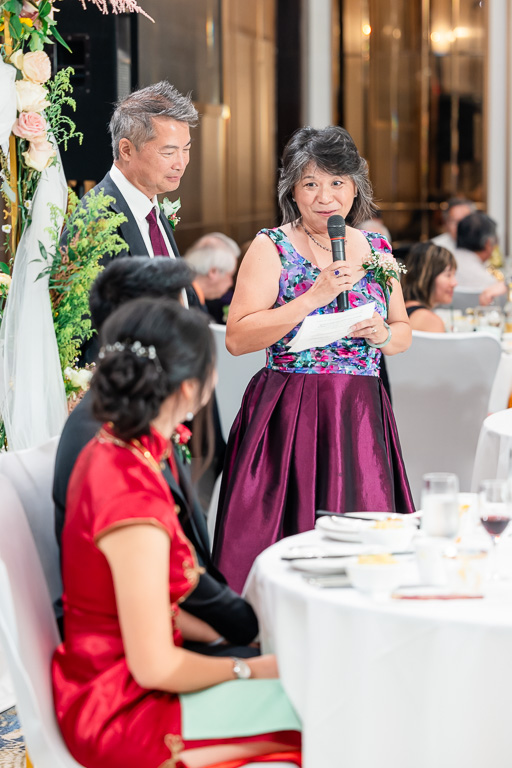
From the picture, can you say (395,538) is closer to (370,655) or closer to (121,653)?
(370,655)

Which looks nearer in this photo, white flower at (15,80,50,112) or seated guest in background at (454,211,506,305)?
white flower at (15,80,50,112)

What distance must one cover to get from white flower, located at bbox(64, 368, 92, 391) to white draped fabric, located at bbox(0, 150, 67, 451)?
66 mm

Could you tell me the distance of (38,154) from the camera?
288cm

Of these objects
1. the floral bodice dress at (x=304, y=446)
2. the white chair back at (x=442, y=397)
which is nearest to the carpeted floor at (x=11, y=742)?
the floral bodice dress at (x=304, y=446)

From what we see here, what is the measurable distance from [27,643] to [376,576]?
1.97ft

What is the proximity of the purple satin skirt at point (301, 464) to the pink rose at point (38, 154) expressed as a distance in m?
0.90

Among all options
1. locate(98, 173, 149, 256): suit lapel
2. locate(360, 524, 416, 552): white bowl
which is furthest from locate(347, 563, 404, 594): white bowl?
locate(98, 173, 149, 256): suit lapel

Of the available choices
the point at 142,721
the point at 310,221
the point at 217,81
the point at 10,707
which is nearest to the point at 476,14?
the point at 217,81

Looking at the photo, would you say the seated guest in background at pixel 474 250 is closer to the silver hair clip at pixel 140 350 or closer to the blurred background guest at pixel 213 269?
the blurred background guest at pixel 213 269

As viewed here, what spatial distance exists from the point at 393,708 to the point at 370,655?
11cm

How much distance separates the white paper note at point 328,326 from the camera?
2.84 metres

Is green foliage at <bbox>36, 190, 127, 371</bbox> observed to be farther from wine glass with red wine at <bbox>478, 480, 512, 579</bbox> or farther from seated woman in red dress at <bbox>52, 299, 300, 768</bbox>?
wine glass with red wine at <bbox>478, 480, 512, 579</bbox>

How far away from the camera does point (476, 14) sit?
12.0 meters

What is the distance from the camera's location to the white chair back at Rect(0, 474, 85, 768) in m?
1.72
